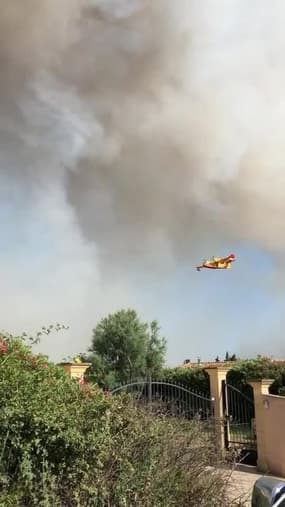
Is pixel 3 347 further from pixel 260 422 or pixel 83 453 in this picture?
pixel 260 422

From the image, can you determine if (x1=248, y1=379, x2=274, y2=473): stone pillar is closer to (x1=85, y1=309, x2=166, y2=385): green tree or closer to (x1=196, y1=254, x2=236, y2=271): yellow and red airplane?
(x1=196, y1=254, x2=236, y2=271): yellow and red airplane

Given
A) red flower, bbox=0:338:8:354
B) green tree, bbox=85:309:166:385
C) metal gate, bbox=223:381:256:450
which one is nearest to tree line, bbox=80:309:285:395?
green tree, bbox=85:309:166:385

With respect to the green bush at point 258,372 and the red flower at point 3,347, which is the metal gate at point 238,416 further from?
the red flower at point 3,347

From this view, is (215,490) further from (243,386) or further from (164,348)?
(164,348)

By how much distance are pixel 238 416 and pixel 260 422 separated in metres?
1.56

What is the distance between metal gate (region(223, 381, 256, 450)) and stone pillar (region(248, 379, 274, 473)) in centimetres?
45

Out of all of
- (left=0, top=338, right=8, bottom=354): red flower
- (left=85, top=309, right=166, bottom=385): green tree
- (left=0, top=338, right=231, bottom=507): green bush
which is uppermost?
(left=85, top=309, right=166, bottom=385): green tree

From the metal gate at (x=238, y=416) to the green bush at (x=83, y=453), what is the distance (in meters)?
7.26

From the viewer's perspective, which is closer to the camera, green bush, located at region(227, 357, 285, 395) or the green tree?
green bush, located at region(227, 357, 285, 395)

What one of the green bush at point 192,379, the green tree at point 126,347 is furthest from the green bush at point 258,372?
the green tree at point 126,347

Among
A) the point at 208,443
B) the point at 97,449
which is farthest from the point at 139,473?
the point at 208,443

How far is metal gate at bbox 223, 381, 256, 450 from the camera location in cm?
1138

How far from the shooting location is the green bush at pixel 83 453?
140 inches

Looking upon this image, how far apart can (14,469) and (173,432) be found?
1.40 m
